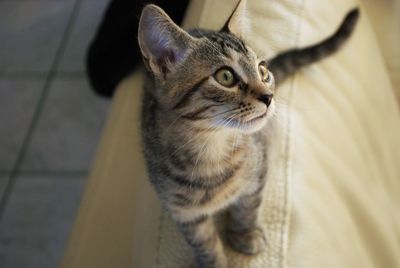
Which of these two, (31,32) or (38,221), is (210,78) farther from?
(31,32)

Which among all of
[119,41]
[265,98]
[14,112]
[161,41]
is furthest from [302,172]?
[14,112]

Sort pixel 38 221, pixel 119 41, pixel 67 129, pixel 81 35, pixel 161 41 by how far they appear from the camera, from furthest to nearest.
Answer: pixel 81 35 → pixel 67 129 → pixel 38 221 → pixel 119 41 → pixel 161 41

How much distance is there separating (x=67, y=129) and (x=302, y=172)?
109cm

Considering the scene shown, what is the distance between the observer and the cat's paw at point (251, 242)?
74 cm

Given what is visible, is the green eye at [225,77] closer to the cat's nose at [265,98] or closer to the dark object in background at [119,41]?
the cat's nose at [265,98]

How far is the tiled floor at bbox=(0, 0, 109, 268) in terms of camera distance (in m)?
1.43

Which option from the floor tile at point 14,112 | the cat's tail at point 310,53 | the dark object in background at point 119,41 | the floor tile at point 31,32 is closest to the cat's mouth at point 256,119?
the cat's tail at point 310,53

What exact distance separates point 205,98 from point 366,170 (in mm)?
480

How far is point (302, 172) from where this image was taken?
0.80 metres

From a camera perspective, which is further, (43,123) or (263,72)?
(43,123)

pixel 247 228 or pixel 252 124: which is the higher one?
pixel 252 124

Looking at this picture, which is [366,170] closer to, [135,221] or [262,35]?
[262,35]

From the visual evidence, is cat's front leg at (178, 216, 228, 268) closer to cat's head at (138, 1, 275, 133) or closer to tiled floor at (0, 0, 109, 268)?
cat's head at (138, 1, 275, 133)

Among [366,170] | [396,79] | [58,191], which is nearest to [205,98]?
[366,170]
